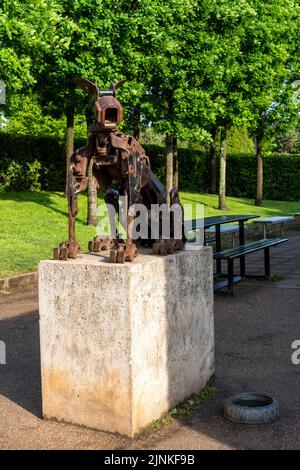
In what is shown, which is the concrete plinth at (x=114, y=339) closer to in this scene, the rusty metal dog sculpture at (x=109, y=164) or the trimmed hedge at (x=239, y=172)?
the rusty metal dog sculpture at (x=109, y=164)

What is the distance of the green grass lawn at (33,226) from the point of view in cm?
1158

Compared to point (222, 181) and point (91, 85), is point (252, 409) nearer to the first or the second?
point (91, 85)

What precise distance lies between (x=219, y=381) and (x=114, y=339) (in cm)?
163

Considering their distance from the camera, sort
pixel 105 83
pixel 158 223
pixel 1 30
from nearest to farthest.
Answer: pixel 158 223 → pixel 1 30 → pixel 105 83

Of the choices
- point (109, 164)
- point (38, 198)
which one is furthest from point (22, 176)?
point (109, 164)

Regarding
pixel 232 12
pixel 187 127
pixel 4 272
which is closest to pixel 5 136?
pixel 187 127

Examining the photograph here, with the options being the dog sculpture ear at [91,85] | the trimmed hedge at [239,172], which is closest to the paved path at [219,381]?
the dog sculpture ear at [91,85]

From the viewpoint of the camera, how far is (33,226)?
15.4 m

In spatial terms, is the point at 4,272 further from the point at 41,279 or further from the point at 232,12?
the point at 232,12

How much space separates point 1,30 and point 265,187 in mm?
22997

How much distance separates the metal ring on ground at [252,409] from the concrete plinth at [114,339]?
16.5 inches

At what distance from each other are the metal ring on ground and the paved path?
0.20 ft

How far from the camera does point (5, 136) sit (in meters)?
23.6

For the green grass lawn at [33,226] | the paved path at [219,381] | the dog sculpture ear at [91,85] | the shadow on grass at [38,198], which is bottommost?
the paved path at [219,381]
